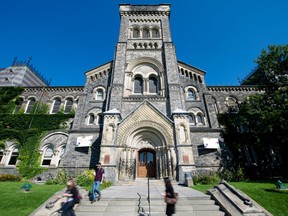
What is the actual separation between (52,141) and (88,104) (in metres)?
6.09

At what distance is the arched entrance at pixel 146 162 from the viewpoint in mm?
15848

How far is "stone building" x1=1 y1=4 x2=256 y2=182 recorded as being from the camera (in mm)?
14783

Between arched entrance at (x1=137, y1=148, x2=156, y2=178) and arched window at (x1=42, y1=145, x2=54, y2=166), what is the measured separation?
1076 centimetres

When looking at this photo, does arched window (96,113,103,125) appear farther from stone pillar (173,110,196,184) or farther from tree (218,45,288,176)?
tree (218,45,288,176)

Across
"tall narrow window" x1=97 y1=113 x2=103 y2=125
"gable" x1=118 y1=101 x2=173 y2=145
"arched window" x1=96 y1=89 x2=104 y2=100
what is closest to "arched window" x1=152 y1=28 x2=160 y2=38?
"arched window" x1=96 y1=89 x2=104 y2=100

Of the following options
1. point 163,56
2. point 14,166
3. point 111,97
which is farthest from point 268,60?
point 14,166

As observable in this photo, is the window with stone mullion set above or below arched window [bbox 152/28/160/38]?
below

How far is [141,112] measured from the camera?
1647cm

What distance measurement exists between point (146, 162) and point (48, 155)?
11.9 m

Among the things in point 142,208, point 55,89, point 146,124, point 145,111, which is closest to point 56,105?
point 55,89

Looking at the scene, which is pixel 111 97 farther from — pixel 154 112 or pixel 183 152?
pixel 183 152

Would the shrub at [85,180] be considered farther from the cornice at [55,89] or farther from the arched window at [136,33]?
the arched window at [136,33]

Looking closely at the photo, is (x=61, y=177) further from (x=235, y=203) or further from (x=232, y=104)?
(x=232, y=104)

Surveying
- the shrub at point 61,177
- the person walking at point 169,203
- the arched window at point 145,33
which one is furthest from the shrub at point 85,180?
the arched window at point 145,33
